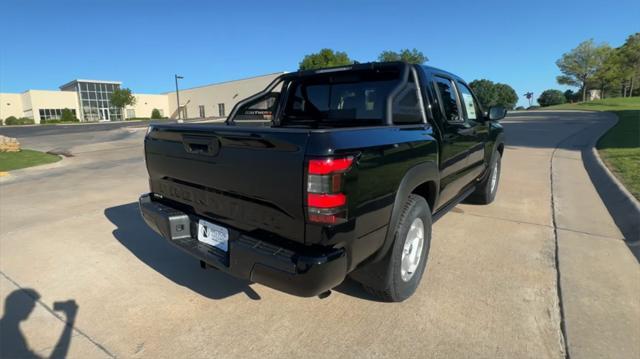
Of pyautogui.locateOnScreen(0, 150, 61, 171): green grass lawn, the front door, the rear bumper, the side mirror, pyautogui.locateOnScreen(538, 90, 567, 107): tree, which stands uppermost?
pyautogui.locateOnScreen(538, 90, 567, 107): tree

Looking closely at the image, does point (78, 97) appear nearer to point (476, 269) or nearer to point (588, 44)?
point (476, 269)

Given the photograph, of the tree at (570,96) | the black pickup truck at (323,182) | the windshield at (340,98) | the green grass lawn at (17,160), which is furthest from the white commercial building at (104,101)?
the tree at (570,96)

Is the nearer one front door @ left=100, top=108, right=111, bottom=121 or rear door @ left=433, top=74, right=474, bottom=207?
rear door @ left=433, top=74, right=474, bottom=207

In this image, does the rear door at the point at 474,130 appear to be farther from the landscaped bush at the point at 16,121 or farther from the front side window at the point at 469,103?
the landscaped bush at the point at 16,121

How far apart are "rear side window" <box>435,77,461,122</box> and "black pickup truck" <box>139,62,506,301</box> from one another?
0.08ft

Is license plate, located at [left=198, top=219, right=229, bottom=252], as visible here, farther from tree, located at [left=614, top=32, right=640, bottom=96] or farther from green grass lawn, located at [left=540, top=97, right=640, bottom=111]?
tree, located at [left=614, top=32, right=640, bottom=96]

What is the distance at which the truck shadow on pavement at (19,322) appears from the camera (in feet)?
7.51

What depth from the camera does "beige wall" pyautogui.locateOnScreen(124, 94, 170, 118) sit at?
237 feet

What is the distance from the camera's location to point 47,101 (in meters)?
62.3

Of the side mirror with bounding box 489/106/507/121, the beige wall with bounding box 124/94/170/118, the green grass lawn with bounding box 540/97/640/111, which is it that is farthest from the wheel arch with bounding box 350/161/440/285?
the beige wall with bounding box 124/94/170/118

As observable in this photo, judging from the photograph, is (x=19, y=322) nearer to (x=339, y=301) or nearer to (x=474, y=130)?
(x=339, y=301)

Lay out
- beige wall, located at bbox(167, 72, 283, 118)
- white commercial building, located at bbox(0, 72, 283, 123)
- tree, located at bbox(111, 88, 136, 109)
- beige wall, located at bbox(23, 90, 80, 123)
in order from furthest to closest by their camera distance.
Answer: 1. tree, located at bbox(111, 88, 136, 109)
2. beige wall, located at bbox(23, 90, 80, 123)
3. white commercial building, located at bbox(0, 72, 283, 123)
4. beige wall, located at bbox(167, 72, 283, 118)

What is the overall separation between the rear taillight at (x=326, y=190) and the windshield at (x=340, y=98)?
1076 millimetres

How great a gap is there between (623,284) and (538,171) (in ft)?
18.0
